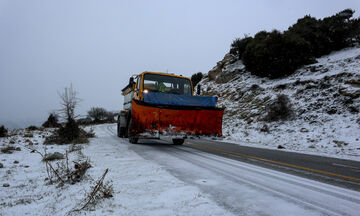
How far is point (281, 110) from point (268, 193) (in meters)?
13.1

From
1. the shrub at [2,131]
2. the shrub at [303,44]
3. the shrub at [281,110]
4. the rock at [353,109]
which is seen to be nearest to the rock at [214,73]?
the shrub at [303,44]

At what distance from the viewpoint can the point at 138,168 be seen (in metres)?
4.45

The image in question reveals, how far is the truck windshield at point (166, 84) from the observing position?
8938 mm

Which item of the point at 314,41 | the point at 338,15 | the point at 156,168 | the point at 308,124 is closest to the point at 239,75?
the point at 314,41

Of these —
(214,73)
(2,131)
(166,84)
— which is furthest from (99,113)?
(166,84)

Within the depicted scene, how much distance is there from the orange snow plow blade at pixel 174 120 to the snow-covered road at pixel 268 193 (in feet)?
9.58

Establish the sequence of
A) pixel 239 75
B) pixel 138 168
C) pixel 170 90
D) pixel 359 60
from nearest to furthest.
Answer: pixel 138 168
pixel 170 90
pixel 359 60
pixel 239 75

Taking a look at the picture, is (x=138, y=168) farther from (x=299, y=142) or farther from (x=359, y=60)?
(x=359, y=60)

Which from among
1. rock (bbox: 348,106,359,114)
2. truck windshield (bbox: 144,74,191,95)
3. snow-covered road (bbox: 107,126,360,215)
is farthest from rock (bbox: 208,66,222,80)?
snow-covered road (bbox: 107,126,360,215)

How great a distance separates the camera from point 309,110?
13.9 metres

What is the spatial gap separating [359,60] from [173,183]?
18736mm

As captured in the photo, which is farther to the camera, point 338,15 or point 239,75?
point 239,75

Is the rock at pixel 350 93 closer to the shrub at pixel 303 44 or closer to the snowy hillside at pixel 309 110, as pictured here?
the snowy hillside at pixel 309 110

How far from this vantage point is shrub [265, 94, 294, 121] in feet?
48.0
